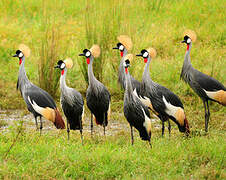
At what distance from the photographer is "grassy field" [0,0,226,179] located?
4586 mm

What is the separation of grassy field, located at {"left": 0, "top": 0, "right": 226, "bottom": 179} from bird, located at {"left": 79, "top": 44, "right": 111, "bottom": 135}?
1.21 feet

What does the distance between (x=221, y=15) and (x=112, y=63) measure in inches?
167

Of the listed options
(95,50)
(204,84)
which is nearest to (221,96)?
(204,84)

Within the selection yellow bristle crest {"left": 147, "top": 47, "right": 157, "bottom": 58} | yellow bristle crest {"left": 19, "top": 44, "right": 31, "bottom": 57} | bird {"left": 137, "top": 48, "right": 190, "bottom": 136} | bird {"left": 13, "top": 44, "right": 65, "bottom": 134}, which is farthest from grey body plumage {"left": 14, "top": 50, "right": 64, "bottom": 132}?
yellow bristle crest {"left": 147, "top": 47, "right": 157, "bottom": 58}

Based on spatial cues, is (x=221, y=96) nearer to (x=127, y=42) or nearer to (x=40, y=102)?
(x=127, y=42)

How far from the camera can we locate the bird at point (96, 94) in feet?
19.3

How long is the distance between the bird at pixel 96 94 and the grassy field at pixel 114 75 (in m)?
0.37

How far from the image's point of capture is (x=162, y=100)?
5824 millimetres

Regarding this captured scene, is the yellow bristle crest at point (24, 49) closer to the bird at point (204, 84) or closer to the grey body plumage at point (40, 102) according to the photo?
the grey body plumage at point (40, 102)

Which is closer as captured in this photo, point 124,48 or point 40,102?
point 40,102

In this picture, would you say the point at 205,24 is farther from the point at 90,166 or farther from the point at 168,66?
the point at 90,166

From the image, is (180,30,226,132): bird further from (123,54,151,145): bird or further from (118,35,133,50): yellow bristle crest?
(123,54,151,145): bird

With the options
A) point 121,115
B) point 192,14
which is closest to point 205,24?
point 192,14

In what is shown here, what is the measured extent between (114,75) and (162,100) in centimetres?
232
